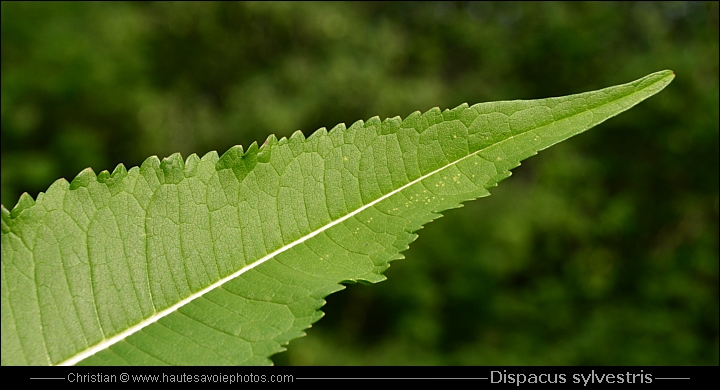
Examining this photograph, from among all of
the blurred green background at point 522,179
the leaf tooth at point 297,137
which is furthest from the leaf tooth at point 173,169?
the blurred green background at point 522,179

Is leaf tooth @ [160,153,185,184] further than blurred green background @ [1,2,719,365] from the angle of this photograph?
No

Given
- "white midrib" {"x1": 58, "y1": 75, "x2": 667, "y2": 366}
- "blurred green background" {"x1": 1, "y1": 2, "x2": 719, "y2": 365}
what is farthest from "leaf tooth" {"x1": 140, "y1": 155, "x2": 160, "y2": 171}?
"blurred green background" {"x1": 1, "y1": 2, "x2": 719, "y2": 365}

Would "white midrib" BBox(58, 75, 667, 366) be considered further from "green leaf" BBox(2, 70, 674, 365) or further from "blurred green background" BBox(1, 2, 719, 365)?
"blurred green background" BBox(1, 2, 719, 365)

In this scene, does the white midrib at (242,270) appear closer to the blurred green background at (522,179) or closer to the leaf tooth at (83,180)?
the leaf tooth at (83,180)

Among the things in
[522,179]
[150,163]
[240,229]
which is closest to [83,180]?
[150,163]

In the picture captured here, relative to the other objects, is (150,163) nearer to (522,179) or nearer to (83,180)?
Answer: (83,180)

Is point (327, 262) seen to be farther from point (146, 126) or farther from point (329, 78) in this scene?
point (329, 78)

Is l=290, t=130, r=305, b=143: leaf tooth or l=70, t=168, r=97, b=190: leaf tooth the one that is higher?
l=290, t=130, r=305, b=143: leaf tooth
